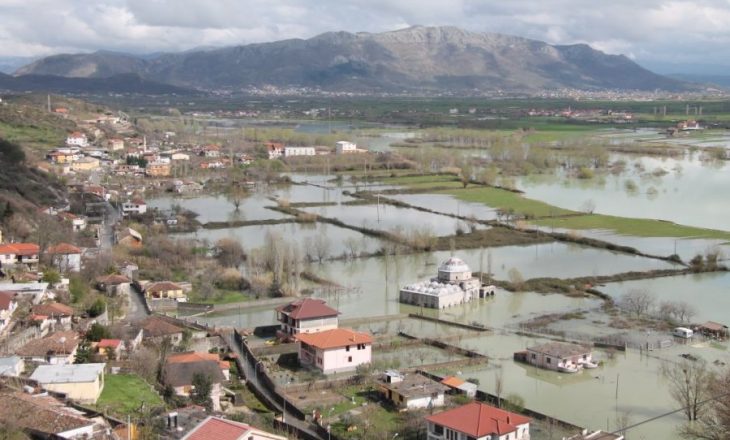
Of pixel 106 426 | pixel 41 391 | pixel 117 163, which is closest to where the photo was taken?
pixel 106 426

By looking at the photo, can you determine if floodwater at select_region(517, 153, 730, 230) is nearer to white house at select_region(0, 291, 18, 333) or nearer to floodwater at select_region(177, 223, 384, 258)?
floodwater at select_region(177, 223, 384, 258)


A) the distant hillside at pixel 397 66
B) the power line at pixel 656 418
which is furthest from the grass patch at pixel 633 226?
the distant hillside at pixel 397 66

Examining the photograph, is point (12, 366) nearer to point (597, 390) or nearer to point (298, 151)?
point (597, 390)

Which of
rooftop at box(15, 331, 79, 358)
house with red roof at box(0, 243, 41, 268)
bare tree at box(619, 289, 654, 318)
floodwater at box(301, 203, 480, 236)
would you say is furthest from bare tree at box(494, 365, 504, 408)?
floodwater at box(301, 203, 480, 236)

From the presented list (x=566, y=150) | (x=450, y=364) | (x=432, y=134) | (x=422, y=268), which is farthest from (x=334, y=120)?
(x=450, y=364)

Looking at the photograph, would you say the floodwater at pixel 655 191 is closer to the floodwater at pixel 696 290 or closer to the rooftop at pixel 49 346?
the floodwater at pixel 696 290

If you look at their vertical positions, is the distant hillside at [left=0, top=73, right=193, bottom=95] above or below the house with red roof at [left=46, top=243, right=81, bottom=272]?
above

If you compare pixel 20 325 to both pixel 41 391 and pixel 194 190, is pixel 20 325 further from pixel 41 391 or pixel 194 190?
pixel 194 190
